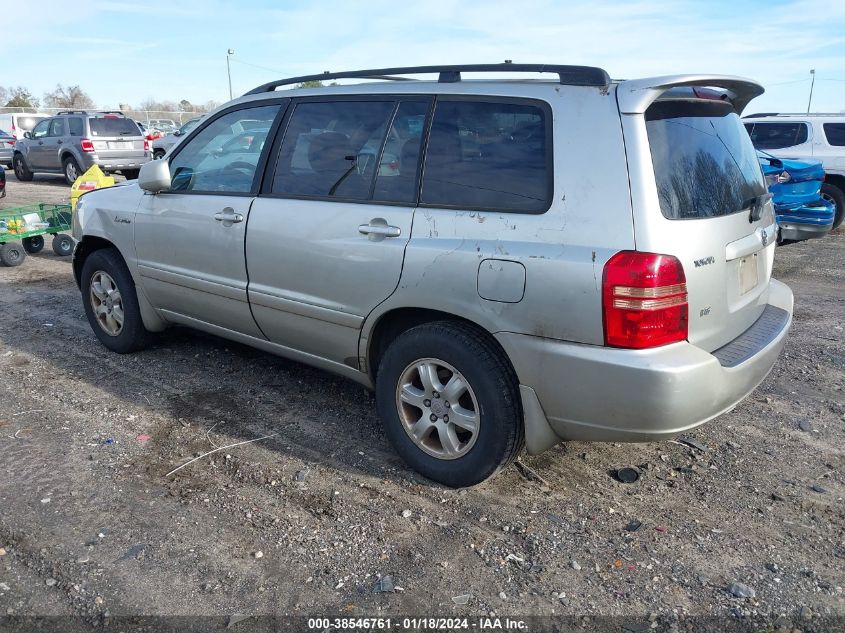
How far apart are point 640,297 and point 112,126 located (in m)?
17.9

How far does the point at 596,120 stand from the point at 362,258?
127cm

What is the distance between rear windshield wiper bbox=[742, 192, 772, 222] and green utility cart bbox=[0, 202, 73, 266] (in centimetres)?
796

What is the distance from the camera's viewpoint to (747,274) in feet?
10.8

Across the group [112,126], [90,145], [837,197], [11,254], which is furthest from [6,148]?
[837,197]

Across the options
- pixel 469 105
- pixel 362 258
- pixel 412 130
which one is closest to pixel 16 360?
pixel 362 258

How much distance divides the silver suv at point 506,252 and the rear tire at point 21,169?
18.3 metres

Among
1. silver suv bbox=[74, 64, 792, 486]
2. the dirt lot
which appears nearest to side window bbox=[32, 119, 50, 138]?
the dirt lot

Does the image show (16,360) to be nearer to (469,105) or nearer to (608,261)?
(469,105)

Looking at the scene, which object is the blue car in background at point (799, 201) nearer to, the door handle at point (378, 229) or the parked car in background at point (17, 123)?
the door handle at point (378, 229)

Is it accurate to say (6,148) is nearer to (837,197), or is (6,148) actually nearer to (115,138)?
(115,138)

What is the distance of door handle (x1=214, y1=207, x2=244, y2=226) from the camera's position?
4062mm

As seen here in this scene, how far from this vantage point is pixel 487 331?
10.3 ft

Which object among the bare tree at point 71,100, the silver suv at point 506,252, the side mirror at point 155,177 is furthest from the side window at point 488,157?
the bare tree at point 71,100

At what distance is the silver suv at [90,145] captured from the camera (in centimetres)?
1736
